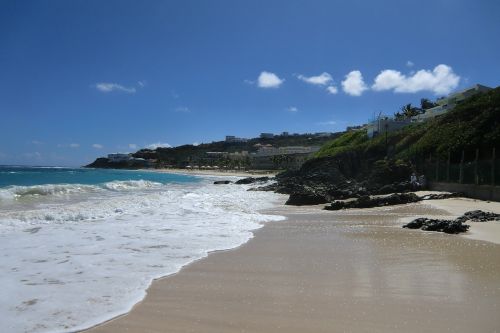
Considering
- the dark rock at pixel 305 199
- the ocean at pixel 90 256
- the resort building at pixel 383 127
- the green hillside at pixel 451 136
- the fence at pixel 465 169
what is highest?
the resort building at pixel 383 127

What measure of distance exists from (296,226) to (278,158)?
100150mm

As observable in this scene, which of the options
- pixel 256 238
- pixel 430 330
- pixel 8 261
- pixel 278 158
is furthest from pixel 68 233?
pixel 278 158

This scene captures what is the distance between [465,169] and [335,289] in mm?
19733

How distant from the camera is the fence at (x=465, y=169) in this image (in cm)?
2027

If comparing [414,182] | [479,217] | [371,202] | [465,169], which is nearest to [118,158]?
[414,182]

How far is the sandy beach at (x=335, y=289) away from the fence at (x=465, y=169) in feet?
36.3

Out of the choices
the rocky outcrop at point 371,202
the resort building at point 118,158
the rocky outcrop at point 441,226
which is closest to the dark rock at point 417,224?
the rocky outcrop at point 441,226

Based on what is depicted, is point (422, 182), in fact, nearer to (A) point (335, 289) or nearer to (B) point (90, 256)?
(A) point (335, 289)

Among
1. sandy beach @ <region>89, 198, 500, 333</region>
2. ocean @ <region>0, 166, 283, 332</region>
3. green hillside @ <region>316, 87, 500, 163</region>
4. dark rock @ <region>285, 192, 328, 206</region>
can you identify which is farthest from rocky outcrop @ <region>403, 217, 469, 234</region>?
green hillside @ <region>316, 87, 500, 163</region>

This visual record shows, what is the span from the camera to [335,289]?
601 cm

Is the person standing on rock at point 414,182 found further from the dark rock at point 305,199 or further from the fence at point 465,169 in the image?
the dark rock at point 305,199

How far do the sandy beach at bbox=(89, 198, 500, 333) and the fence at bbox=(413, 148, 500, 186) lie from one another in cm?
1106

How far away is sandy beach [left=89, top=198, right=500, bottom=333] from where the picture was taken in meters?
4.71

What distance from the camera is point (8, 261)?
7.77 m
